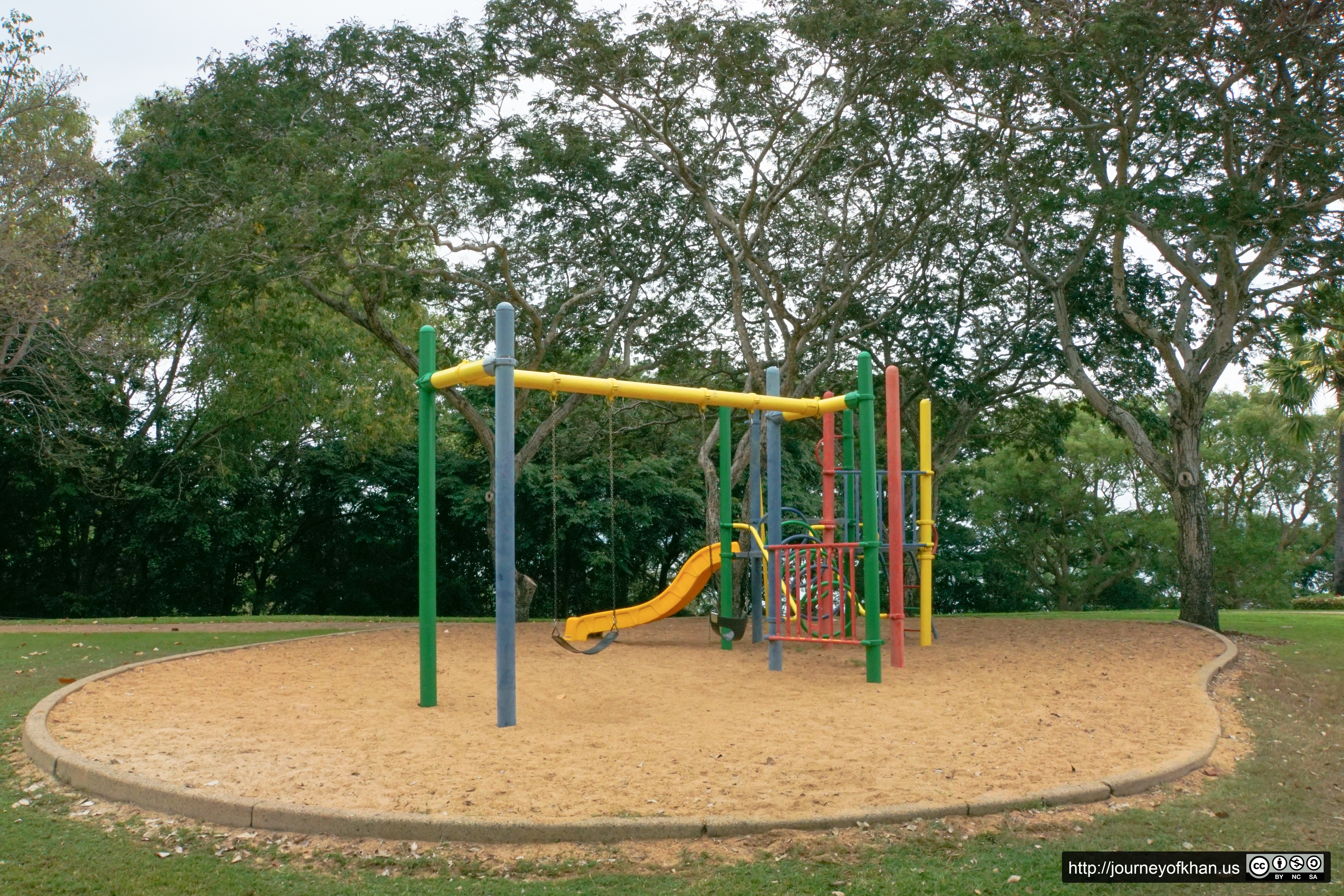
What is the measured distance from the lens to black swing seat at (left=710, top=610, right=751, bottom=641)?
11.9m

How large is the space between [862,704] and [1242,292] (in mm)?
8819

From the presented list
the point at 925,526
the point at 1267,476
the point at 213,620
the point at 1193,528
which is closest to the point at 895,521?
the point at 925,526

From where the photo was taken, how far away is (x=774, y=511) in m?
10.8

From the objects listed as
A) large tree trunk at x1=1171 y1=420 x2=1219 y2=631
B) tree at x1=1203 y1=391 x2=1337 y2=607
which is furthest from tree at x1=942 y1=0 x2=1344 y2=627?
tree at x1=1203 y1=391 x2=1337 y2=607

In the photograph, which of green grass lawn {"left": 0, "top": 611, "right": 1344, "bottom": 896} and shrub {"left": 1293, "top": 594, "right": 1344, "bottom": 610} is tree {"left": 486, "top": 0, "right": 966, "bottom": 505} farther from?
shrub {"left": 1293, "top": 594, "right": 1344, "bottom": 610}

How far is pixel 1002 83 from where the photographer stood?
13.7 m

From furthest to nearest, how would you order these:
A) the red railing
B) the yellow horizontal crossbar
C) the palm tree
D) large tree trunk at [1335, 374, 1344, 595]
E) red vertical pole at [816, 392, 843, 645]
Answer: large tree trunk at [1335, 374, 1344, 595] → the palm tree → red vertical pole at [816, 392, 843, 645] → the red railing → the yellow horizontal crossbar

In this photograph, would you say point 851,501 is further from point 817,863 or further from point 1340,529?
point 1340,529

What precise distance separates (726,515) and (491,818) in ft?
24.8

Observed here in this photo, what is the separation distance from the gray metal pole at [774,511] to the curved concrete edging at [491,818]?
4821mm

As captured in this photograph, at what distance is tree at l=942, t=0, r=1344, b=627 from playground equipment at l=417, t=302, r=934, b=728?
3773 mm

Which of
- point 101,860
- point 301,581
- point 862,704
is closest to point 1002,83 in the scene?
point 862,704

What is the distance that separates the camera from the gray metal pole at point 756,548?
38.2 feet

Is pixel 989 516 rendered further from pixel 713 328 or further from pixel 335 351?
pixel 335 351
